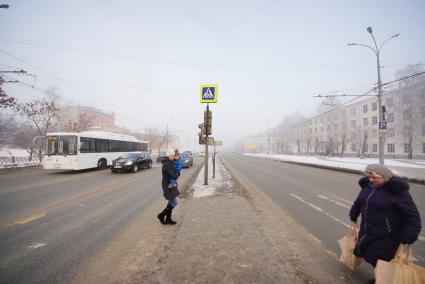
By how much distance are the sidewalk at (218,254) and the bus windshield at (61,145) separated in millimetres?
12645

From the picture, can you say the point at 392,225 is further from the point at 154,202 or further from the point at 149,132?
the point at 149,132

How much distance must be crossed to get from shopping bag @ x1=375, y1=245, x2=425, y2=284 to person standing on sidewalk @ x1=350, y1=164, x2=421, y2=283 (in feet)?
0.50

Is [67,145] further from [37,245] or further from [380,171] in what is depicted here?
[380,171]

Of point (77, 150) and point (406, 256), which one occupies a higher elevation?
point (77, 150)

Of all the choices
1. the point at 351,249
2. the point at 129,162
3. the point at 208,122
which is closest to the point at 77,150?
the point at 129,162

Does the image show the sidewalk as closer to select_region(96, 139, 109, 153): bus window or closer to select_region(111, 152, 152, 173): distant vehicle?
select_region(111, 152, 152, 173): distant vehicle

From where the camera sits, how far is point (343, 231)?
4.67m

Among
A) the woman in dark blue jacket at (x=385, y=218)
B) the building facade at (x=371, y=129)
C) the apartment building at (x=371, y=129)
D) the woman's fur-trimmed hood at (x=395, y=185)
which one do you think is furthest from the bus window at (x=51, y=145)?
the building facade at (x=371, y=129)

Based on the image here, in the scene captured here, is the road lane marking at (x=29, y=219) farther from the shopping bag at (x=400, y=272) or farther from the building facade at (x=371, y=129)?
the building facade at (x=371, y=129)

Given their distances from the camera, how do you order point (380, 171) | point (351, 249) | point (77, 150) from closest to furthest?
point (380, 171) → point (351, 249) → point (77, 150)

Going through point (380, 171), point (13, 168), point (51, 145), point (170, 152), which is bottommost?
point (13, 168)

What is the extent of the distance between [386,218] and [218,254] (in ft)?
7.86

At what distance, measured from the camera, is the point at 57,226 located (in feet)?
16.0

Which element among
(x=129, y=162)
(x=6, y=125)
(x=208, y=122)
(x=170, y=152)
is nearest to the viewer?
(x=170, y=152)
